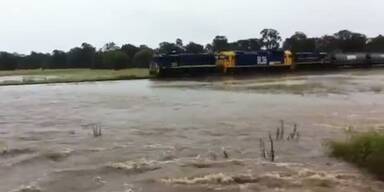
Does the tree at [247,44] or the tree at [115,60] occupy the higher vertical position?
the tree at [247,44]

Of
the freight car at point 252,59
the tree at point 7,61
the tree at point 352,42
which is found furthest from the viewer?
the tree at point 352,42

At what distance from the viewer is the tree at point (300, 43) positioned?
113 meters

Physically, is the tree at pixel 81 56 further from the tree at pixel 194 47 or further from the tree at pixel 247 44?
the tree at pixel 247 44

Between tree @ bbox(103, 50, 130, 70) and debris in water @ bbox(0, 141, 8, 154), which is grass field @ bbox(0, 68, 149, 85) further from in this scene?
debris in water @ bbox(0, 141, 8, 154)

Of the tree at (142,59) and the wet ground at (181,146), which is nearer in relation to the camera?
the wet ground at (181,146)

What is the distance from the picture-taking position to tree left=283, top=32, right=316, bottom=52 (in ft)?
371

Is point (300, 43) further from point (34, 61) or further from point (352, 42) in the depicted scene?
point (34, 61)

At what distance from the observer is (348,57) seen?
79.1 metres

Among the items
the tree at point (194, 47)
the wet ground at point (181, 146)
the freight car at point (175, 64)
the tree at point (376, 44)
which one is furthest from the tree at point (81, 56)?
the wet ground at point (181, 146)

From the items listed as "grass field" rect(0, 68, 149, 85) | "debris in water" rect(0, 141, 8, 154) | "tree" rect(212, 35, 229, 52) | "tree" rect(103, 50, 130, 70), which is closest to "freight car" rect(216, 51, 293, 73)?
"grass field" rect(0, 68, 149, 85)

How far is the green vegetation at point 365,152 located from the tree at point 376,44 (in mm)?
106650

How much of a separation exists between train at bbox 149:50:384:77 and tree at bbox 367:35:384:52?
4124cm

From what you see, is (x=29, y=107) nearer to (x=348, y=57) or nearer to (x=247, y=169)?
(x=247, y=169)

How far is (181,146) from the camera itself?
16703 millimetres
